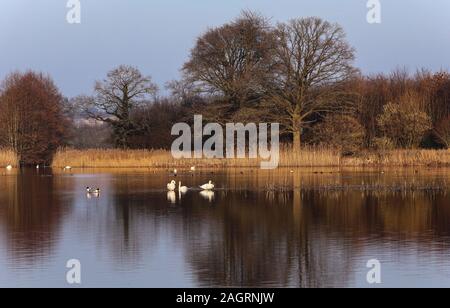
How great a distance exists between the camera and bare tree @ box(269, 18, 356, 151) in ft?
148

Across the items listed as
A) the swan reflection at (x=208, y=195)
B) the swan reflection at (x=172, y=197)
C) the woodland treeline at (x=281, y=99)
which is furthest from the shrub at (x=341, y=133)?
the swan reflection at (x=172, y=197)

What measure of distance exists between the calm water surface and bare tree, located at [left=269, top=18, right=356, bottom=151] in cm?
1610

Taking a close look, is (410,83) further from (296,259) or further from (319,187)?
(296,259)

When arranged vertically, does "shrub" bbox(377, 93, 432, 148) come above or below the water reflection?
above

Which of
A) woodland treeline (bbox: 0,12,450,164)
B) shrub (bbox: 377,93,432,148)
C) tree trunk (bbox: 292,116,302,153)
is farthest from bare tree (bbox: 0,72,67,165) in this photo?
shrub (bbox: 377,93,432,148)

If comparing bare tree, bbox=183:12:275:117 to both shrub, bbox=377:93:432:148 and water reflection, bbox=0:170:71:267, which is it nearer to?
shrub, bbox=377:93:432:148

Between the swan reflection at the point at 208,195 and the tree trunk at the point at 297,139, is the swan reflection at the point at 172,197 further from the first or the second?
the tree trunk at the point at 297,139

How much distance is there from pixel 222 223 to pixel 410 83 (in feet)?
129

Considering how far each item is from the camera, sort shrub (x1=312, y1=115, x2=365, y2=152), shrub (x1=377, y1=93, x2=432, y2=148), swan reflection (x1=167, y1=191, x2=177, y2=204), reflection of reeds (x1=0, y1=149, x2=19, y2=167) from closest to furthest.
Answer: swan reflection (x1=167, y1=191, x2=177, y2=204) < reflection of reeds (x1=0, y1=149, x2=19, y2=167) < shrub (x1=312, y1=115, x2=365, y2=152) < shrub (x1=377, y1=93, x2=432, y2=148)

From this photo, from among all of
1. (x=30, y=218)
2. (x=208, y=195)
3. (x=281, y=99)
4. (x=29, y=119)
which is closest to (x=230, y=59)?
(x=281, y=99)

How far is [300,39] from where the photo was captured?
45.2 m

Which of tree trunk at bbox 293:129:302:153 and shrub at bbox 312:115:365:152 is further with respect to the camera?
shrub at bbox 312:115:365:152

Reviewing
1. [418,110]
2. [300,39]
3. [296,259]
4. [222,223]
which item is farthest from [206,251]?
[418,110]
